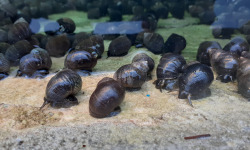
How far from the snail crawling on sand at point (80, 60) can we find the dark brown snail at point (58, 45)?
114cm

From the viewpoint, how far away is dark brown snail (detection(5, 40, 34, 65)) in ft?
15.8

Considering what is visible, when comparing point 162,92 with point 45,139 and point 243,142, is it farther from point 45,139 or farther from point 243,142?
point 45,139

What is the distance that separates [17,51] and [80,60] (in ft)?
5.52

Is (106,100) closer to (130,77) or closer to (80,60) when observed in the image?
(130,77)

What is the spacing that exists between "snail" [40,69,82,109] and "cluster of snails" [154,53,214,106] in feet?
4.55

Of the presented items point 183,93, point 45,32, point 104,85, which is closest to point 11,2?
point 45,32

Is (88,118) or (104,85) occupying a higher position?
(104,85)

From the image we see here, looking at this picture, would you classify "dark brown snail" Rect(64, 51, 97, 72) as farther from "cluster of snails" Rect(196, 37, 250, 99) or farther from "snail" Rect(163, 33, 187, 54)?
"cluster of snails" Rect(196, 37, 250, 99)

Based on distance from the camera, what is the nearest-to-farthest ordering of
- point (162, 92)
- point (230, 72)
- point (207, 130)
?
point (207, 130) → point (162, 92) → point (230, 72)

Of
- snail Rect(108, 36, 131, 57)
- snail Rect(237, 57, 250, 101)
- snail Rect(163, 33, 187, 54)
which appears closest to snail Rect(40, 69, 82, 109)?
snail Rect(108, 36, 131, 57)

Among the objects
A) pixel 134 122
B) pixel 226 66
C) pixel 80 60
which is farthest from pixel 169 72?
pixel 80 60

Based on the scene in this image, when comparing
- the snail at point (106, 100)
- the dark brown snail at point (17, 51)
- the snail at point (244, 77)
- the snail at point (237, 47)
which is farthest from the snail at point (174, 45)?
the dark brown snail at point (17, 51)

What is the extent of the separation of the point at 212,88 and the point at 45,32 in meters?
4.65

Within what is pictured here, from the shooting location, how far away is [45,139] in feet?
8.21
